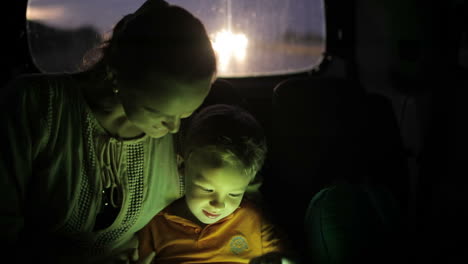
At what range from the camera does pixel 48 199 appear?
3.33 feet

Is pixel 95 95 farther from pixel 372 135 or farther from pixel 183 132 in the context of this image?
pixel 372 135

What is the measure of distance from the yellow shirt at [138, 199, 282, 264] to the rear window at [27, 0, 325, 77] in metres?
0.81

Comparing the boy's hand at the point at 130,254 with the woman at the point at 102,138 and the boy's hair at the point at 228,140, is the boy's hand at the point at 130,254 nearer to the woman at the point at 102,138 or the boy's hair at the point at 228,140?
the woman at the point at 102,138

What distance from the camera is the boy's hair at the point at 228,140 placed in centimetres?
112

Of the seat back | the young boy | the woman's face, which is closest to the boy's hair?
the young boy

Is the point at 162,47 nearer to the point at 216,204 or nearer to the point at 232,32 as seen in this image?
the point at 216,204

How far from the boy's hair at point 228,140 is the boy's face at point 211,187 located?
23mm

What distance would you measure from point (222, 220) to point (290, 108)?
0.69 m

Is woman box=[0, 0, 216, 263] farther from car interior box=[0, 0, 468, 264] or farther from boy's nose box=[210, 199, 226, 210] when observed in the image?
car interior box=[0, 0, 468, 264]

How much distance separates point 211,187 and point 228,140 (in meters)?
0.15

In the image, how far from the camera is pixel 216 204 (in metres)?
1.14

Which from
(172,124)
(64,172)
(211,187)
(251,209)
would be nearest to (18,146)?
(64,172)

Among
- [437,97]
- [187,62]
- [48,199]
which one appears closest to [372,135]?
[437,97]

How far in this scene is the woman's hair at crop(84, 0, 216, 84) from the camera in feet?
2.74
